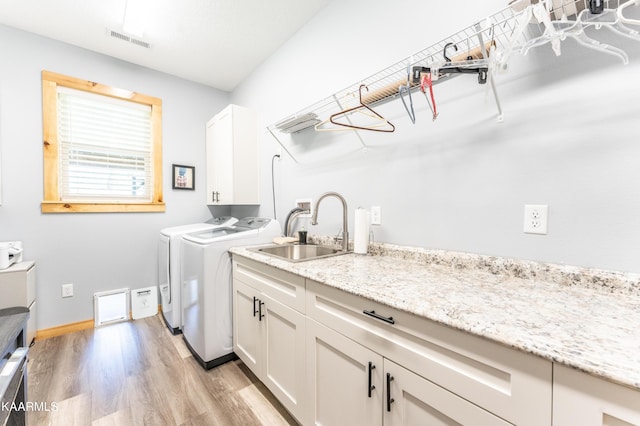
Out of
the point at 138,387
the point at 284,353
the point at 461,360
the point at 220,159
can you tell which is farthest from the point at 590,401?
the point at 220,159

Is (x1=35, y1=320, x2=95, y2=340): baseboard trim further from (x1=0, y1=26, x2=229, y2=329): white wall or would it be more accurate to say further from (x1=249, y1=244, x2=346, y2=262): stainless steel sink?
(x1=249, y1=244, x2=346, y2=262): stainless steel sink

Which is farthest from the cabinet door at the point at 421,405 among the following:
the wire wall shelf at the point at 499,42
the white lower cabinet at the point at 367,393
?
the wire wall shelf at the point at 499,42

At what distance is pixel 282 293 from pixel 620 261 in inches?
51.3

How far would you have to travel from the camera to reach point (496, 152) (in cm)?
112

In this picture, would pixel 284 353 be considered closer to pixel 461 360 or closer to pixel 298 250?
pixel 298 250

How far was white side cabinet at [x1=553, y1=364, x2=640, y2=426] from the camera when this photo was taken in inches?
18.4

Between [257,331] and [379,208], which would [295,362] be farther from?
[379,208]

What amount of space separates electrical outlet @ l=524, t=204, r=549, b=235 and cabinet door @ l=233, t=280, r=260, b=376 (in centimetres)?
138

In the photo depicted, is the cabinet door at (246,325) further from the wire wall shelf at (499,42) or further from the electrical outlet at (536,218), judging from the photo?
the electrical outlet at (536,218)

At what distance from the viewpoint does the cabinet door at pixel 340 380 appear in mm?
915

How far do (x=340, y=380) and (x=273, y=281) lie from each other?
595mm

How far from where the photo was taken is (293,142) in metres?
2.28

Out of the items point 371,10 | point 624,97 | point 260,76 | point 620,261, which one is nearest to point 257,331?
point 620,261

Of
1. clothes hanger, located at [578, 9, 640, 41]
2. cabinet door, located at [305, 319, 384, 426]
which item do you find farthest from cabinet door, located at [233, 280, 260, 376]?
clothes hanger, located at [578, 9, 640, 41]
